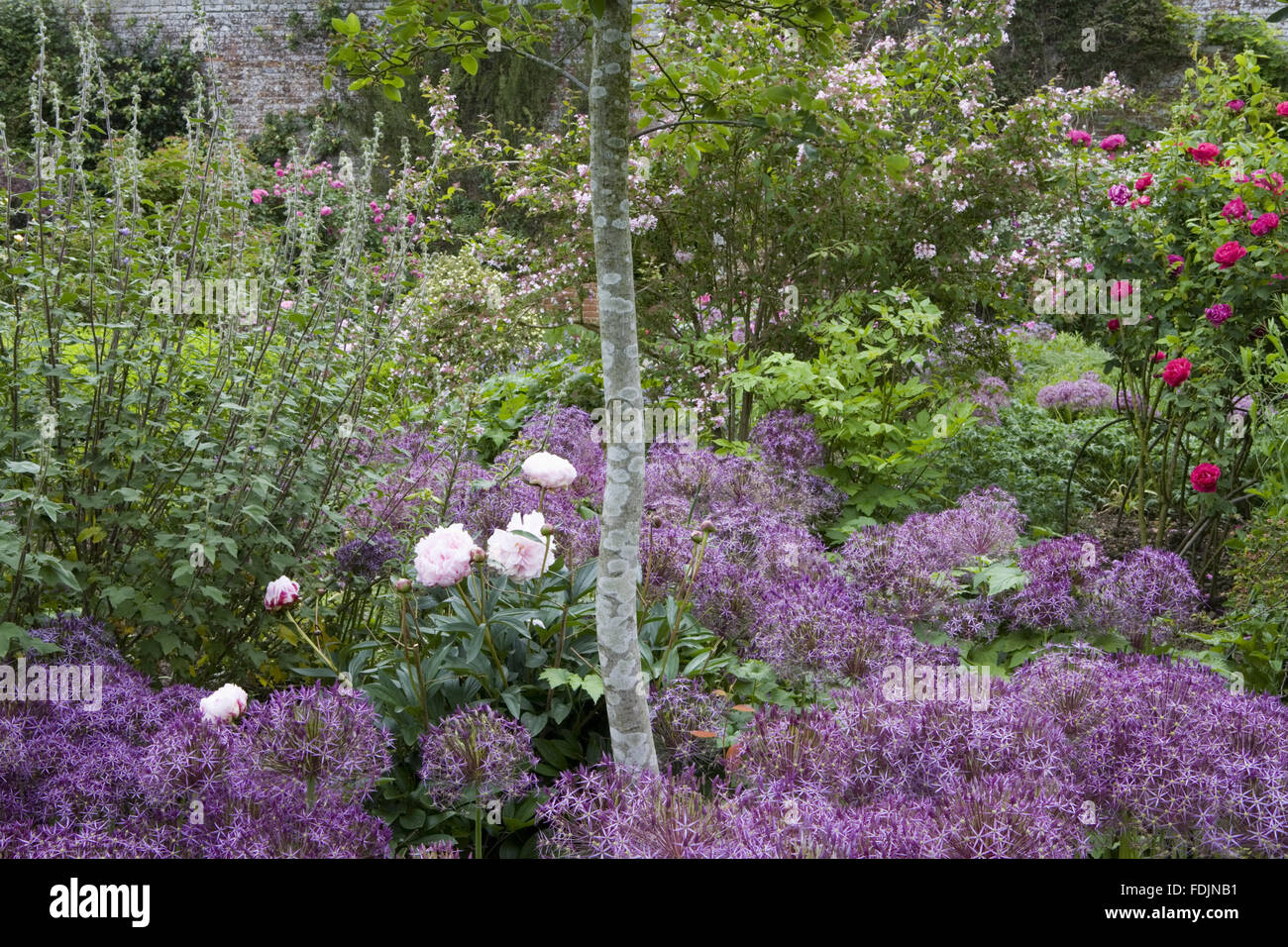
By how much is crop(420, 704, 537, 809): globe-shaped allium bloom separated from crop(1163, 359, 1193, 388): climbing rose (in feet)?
9.25

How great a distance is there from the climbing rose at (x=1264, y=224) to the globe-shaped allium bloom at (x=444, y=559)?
296cm

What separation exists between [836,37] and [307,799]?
182 inches

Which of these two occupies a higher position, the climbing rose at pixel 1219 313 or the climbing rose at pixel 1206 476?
the climbing rose at pixel 1219 313

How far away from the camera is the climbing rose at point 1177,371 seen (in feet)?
11.3

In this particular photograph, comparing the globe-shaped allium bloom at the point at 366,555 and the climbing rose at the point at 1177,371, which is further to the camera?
the climbing rose at the point at 1177,371

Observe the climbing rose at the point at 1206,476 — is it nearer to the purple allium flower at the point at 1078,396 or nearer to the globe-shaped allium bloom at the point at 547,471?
the globe-shaped allium bloom at the point at 547,471

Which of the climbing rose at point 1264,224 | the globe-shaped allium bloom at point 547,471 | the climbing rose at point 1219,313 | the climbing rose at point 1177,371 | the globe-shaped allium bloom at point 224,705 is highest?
the climbing rose at point 1264,224

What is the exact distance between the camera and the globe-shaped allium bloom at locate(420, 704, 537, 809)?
5.68ft

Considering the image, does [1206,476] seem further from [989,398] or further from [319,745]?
[319,745]

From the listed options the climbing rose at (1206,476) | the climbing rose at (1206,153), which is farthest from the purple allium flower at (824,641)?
the climbing rose at (1206,153)

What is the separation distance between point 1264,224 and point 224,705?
3.49 m

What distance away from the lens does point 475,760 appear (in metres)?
1.73

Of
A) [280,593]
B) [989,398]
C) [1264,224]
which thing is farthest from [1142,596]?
[989,398]

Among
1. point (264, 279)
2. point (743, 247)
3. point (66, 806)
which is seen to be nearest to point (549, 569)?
point (66, 806)
